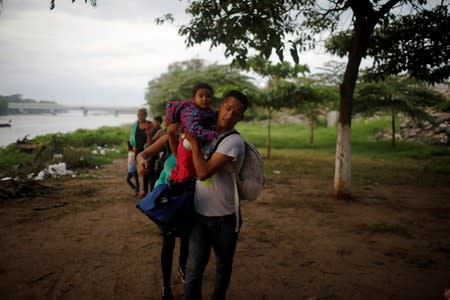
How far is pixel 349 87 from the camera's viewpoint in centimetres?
692

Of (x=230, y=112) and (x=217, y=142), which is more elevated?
(x=230, y=112)

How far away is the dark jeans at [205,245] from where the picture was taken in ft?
7.65

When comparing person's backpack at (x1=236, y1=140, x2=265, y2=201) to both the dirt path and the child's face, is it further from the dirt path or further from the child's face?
the dirt path

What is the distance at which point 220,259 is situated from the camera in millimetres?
2395

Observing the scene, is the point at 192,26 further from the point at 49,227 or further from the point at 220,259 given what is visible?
the point at 220,259

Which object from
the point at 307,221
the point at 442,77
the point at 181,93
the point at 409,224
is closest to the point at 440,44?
the point at 442,77

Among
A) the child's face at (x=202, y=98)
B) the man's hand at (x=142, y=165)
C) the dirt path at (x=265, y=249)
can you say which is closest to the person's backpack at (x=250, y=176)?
the child's face at (x=202, y=98)

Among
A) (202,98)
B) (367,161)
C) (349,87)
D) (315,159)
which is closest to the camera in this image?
(202,98)

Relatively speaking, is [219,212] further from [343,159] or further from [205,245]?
[343,159]

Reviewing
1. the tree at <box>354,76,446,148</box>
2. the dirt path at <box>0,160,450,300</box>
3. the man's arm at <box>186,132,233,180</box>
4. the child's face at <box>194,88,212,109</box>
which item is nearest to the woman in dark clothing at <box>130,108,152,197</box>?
the dirt path at <box>0,160,450,300</box>

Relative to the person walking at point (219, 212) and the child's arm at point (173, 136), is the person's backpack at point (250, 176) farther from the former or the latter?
the child's arm at point (173, 136)

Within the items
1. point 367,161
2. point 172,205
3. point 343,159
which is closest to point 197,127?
point 172,205

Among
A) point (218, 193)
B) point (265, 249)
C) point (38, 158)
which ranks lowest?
point (265, 249)

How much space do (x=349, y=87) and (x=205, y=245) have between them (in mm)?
5641
